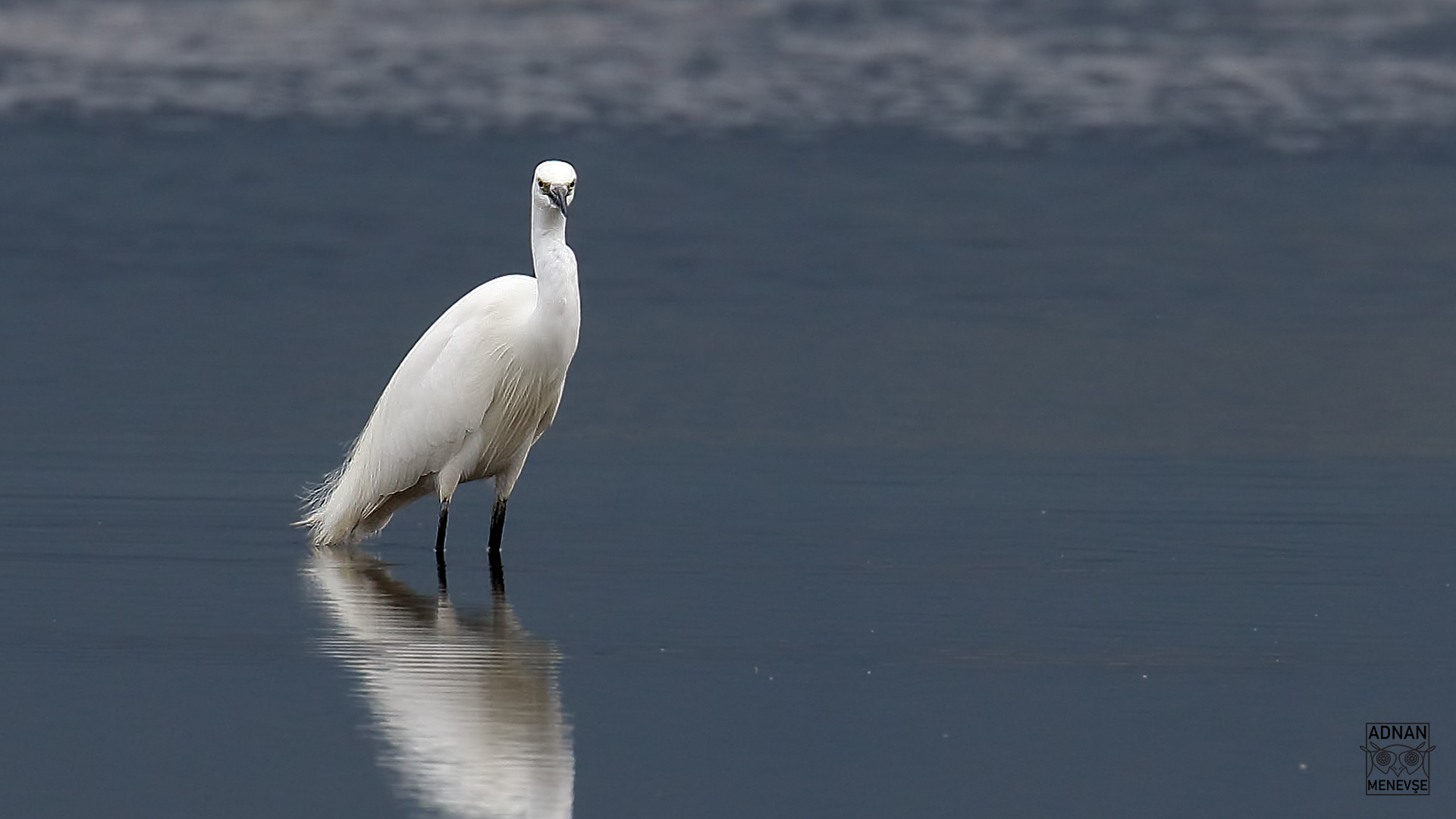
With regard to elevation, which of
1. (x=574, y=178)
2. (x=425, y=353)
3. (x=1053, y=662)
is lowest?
(x=1053, y=662)

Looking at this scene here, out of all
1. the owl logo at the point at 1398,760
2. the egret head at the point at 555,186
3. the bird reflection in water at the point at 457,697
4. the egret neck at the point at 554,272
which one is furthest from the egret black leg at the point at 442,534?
the owl logo at the point at 1398,760

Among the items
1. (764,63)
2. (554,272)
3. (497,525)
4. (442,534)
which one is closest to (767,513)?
(497,525)

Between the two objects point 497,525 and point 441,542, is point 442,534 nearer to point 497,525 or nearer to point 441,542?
point 441,542

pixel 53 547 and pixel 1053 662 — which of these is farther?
pixel 53 547

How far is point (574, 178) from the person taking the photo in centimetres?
995

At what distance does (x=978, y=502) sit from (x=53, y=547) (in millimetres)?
3987

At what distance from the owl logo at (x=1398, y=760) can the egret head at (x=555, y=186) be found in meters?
4.00

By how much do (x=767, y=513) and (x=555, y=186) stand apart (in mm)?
1977

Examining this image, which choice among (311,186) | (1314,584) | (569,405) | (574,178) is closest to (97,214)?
(311,186)

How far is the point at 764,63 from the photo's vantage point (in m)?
32.3

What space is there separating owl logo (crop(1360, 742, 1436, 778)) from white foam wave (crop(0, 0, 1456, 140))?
21335 millimetres

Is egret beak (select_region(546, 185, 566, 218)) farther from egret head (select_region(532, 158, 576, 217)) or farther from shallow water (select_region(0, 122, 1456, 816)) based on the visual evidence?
shallow water (select_region(0, 122, 1456, 816))

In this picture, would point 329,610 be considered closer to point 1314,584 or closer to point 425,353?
point 425,353

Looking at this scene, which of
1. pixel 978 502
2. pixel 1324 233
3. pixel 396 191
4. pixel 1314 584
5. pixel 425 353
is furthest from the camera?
pixel 396 191
